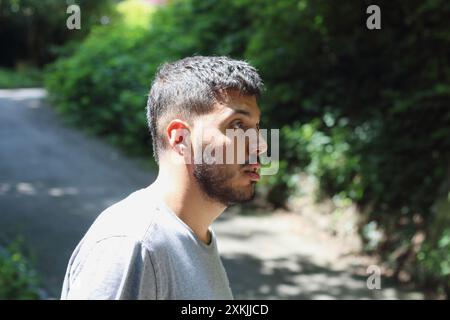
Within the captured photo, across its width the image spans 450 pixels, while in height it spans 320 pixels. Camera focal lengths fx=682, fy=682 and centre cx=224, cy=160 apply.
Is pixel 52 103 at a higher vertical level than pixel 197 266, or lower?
higher

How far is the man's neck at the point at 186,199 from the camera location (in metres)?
1.68

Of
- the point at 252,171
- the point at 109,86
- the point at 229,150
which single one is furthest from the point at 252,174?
the point at 109,86

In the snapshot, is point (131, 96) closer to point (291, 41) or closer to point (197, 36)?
point (197, 36)

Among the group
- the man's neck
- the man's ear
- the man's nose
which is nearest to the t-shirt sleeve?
the man's neck

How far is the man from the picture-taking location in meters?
1.47

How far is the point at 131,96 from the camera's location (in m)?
11.1

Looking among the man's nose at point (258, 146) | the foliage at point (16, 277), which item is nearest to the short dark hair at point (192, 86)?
the man's nose at point (258, 146)

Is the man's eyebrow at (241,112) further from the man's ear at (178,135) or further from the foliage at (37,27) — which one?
the foliage at (37,27)

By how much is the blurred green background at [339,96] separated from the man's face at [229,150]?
393 centimetres

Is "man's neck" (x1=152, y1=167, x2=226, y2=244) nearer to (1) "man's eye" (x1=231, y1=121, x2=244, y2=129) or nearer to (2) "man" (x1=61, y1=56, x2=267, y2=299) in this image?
(2) "man" (x1=61, y1=56, x2=267, y2=299)

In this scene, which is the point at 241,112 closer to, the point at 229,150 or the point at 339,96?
the point at 229,150

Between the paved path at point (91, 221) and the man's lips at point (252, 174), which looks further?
the paved path at point (91, 221)

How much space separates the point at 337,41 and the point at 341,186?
201 centimetres
